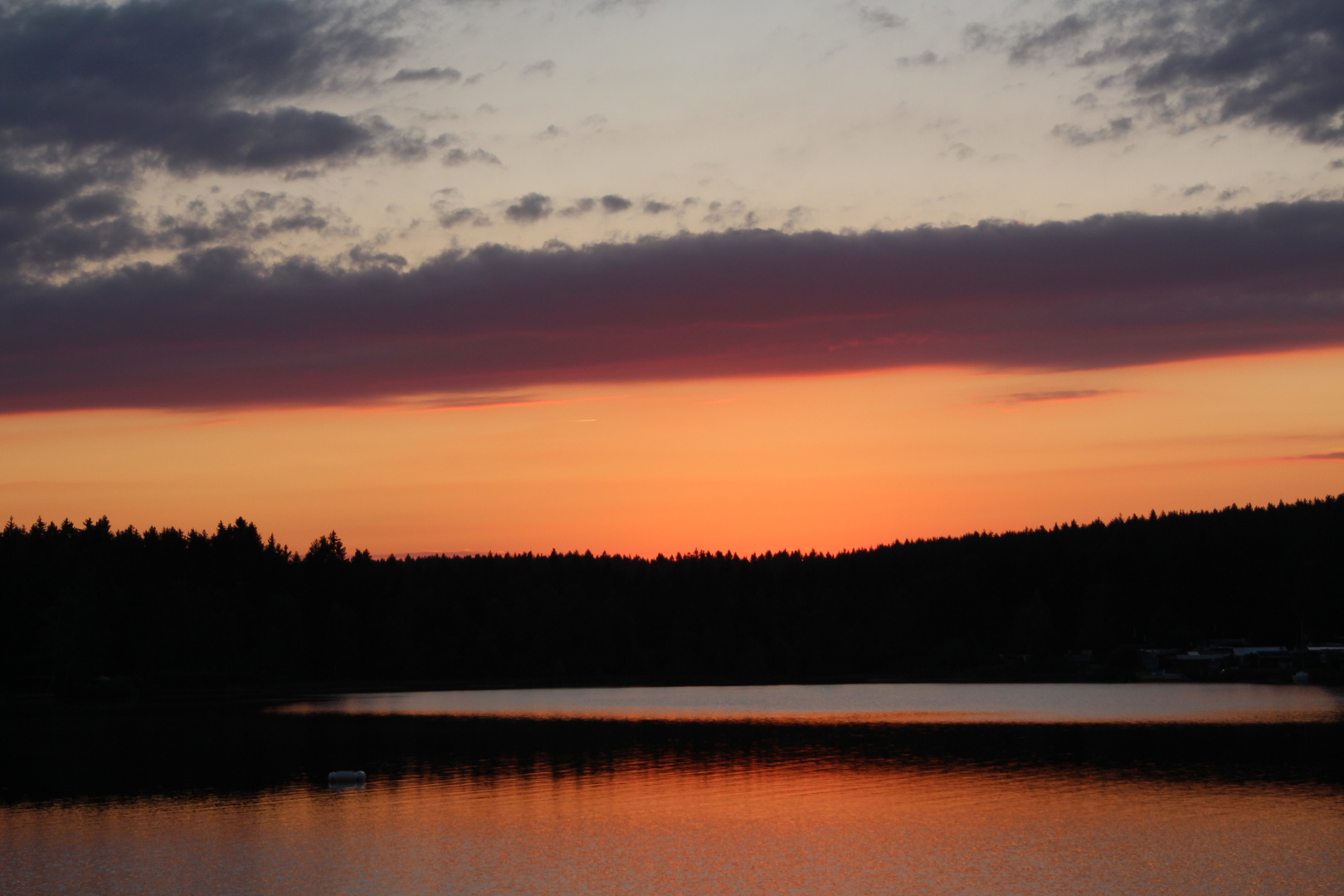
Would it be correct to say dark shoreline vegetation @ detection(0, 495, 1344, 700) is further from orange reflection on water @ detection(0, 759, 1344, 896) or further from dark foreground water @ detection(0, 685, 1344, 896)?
orange reflection on water @ detection(0, 759, 1344, 896)

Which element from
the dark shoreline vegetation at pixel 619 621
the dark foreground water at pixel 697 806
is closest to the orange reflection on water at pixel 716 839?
the dark foreground water at pixel 697 806

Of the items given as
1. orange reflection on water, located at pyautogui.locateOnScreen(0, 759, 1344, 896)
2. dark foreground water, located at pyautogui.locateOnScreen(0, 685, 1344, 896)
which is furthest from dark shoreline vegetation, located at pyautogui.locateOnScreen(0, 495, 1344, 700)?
orange reflection on water, located at pyautogui.locateOnScreen(0, 759, 1344, 896)

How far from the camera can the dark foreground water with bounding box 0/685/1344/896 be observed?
35.8 meters

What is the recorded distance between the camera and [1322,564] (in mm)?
Result: 160750

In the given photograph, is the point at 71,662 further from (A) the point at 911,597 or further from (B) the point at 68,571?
(A) the point at 911,597

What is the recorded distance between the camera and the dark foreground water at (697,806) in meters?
35.8

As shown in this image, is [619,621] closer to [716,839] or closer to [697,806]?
[697,806]

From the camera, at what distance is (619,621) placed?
642 feet

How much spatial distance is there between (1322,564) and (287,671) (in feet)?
454

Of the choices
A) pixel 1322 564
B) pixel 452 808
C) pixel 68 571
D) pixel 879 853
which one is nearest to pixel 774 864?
pixel 879 853

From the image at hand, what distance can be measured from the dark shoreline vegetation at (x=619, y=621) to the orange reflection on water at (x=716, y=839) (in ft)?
290

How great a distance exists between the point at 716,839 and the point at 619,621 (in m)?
154

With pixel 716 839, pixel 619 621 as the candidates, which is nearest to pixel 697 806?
pixel 716 839

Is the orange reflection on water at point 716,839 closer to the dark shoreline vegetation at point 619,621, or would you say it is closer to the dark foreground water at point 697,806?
the dark foreground water at point 697,806
